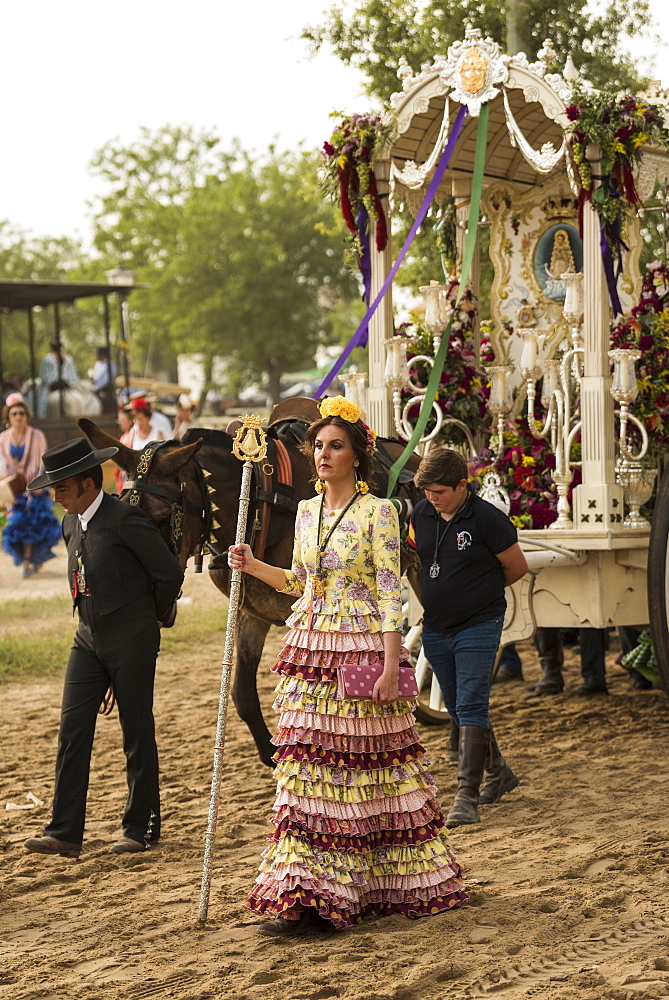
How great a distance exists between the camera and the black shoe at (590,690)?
8.55 meters

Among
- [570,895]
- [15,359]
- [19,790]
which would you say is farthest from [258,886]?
[15,359]

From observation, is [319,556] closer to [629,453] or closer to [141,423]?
[629,453]

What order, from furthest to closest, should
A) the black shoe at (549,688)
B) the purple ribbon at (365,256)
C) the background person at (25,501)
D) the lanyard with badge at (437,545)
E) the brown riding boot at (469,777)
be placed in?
the background person at (25,501), the black shoe at (549,688), the purple ribbon at (365,256), the lanyard with badge at (437,545), the brown riding boot at (469,777)


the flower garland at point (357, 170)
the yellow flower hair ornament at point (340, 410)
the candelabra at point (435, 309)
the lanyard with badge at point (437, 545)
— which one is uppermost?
the flower garland at point (357, 170)

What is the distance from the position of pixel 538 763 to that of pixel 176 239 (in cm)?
3590

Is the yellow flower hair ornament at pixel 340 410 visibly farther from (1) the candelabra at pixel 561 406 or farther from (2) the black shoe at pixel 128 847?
(1) the candelabra at pixel 561 406

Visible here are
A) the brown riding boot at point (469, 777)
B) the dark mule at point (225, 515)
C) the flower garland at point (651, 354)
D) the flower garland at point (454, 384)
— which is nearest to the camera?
the brown riding boot at point (469, 777)

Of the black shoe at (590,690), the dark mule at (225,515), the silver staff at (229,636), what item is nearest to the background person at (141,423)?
the black shoe at (590,690)

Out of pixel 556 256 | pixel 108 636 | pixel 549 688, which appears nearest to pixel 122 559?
pixel 108 636

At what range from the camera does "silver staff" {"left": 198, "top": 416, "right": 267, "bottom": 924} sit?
4449 mm

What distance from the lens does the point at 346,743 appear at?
437cm

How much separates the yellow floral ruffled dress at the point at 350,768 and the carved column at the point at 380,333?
137 inches

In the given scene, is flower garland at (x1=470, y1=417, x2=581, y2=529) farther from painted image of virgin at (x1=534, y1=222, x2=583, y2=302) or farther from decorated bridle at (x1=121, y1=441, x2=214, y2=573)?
decorated bridle at (x1=121, y1=441, x2=214, y2=573)

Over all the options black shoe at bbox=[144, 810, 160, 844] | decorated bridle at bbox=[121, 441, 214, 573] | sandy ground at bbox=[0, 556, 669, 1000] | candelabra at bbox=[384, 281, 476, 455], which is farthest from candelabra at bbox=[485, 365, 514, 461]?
black shoe at bbox=[144, 810, 160, 844]
